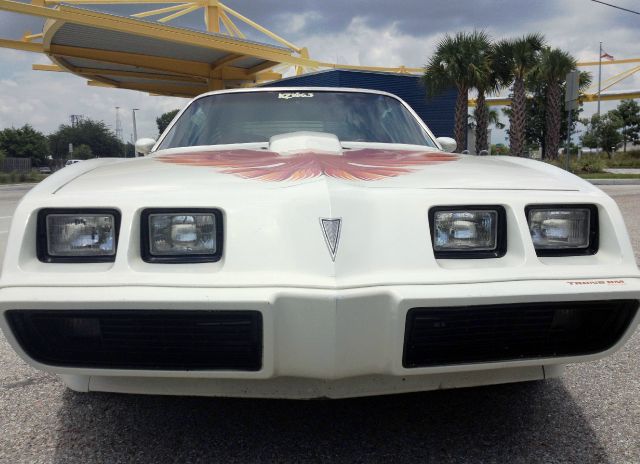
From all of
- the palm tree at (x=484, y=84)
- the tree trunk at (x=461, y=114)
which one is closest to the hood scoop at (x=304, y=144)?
the palm tree at (x=484, y=84)

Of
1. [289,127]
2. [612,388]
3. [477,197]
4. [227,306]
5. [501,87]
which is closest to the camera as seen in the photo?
[227,306]

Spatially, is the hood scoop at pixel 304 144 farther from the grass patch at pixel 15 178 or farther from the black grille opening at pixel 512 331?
the grass patch at pixel 15 178

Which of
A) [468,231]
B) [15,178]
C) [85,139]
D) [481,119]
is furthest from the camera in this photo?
[85,139]

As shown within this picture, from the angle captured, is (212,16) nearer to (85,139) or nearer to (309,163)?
(309,163)

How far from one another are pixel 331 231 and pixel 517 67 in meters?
21.8

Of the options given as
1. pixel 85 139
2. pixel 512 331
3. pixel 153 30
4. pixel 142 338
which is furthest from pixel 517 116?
pixel 85 139

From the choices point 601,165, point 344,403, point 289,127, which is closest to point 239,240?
point 344,403

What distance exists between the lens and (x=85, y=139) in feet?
259

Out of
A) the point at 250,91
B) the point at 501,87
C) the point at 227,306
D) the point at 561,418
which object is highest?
the point at 501,87

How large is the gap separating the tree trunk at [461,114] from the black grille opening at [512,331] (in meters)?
20.2

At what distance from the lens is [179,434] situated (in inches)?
79.8

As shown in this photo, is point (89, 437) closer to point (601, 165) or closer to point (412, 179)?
point (412, 179)

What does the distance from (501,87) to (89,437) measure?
2266cm

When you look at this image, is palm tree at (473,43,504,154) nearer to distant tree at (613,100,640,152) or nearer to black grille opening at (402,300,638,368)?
black grille opening at (402,300,638,368)
